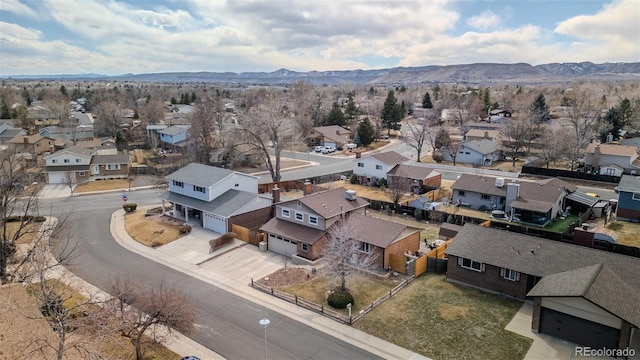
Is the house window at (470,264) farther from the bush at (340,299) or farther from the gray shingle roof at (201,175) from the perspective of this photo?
Result: the gray shingle roof at (201,175)

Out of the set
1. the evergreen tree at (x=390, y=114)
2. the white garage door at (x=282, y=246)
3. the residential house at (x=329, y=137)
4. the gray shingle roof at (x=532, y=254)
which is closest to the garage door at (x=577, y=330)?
the gray shingle roof at (x=532, y=254)

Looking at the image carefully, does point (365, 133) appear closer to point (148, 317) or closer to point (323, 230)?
point (323, 230)

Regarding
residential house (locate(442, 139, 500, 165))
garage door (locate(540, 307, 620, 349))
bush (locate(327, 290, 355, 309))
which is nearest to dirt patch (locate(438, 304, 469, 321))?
garage door (locate(540, 307, 620, 349))

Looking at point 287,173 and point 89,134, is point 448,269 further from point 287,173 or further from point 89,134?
point 89,134

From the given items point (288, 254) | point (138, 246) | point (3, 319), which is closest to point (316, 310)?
point (288, 254)

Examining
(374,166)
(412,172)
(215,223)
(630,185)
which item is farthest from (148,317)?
(630,185)
